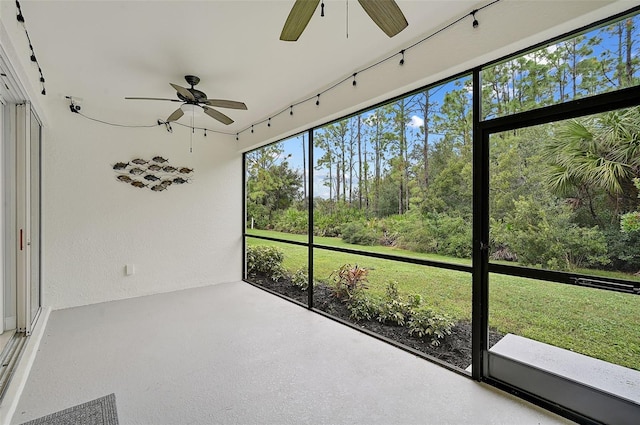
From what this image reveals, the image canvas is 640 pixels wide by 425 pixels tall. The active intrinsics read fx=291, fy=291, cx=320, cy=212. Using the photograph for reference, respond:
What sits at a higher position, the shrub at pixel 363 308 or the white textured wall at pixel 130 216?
the white textured wall at pixel 130 216

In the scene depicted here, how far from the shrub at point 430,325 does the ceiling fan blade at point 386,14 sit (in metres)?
2.67

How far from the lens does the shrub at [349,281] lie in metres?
3.79

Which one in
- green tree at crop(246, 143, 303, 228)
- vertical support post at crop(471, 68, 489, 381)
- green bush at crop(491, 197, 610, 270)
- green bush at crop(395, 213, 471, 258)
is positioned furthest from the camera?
green tree at crop(246, 143, 303, 228)

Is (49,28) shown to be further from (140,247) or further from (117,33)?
(140,247)

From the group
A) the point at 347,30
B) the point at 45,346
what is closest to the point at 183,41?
the point at 347,30

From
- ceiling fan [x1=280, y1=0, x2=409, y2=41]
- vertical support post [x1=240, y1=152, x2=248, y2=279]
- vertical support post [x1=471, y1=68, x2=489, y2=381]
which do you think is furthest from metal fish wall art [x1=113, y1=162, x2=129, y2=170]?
vertical support post [x1=471, y1=68, x2=489, y2=381]

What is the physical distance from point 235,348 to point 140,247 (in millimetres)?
2685

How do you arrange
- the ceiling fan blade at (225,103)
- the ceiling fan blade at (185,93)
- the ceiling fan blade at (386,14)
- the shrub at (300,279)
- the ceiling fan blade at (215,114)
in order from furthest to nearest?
the shrub at (300,279) → the ceiling fan blade at (215,114) → the ceiling fan blade at (225,103) → the ceiling fan blade at (185,93) → the ceiling fan blade at (386,14)

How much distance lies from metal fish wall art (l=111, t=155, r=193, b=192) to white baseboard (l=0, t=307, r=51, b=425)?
6.93 ft

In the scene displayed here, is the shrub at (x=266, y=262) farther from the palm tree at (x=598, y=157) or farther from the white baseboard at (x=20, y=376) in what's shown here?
the palm tree at (x=598, y=157)

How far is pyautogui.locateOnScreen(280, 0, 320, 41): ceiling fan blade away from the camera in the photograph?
1468mm

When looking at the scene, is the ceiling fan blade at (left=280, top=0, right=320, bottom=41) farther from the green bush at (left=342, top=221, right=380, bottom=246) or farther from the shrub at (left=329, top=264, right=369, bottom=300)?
the shrub at (left=329, top=264, right=369, bottom=300)

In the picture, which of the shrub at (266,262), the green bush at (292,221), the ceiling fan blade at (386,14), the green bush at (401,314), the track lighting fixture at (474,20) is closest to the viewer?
the ceiling fan blade at (386,14)

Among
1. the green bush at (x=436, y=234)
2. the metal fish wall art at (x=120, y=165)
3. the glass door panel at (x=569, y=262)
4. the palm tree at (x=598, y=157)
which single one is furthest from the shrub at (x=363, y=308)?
the metal fish wall art at (x=120, y=165)
